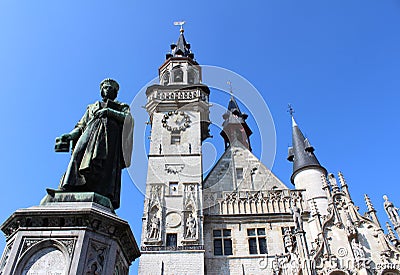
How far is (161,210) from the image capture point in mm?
18000

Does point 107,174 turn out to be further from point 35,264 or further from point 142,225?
point 142,225

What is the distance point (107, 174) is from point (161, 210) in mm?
14022

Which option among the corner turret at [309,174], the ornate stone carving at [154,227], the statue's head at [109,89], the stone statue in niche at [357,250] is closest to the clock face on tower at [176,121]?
the ornate stone carving at [154,227]

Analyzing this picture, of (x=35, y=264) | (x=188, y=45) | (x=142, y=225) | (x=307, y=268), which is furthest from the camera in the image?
(x=188, y=45)

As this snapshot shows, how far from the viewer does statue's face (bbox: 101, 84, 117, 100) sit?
5.08 meters

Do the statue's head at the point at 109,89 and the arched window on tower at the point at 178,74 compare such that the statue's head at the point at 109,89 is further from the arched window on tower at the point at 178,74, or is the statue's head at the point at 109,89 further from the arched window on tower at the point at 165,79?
the arched window on tower at the point at 178,74

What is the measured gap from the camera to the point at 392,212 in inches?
656

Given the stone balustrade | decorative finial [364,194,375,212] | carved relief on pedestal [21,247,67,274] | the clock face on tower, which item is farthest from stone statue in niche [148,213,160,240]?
carved relief on pedestal [21,247,67,274]

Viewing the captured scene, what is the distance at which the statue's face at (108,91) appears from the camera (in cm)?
508

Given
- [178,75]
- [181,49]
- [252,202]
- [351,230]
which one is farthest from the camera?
[181,49]

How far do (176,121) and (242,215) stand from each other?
7.70 m

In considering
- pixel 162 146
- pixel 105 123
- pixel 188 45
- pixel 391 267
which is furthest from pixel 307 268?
pixel 188 45

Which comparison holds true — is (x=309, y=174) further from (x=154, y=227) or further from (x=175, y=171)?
(x=154, y=227)

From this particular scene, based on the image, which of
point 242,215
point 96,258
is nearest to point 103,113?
point 96,258
